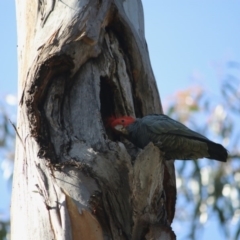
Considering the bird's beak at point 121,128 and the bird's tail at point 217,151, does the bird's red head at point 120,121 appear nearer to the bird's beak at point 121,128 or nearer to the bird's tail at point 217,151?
the bird's beak at point 121,128

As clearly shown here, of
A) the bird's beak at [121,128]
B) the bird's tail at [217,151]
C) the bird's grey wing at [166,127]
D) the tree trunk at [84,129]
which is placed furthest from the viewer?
the bird's tail at [217,151]

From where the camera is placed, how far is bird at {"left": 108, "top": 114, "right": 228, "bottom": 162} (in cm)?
384

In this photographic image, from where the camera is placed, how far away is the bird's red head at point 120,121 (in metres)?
3.79

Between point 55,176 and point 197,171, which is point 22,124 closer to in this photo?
point 55,176

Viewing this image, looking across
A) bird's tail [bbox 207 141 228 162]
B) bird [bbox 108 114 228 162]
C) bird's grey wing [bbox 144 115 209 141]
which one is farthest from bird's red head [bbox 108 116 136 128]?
bird's tail [bbox 207 141 228 162]

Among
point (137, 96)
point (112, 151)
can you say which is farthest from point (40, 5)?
point (112, 151)

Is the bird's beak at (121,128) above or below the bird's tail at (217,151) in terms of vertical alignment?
above

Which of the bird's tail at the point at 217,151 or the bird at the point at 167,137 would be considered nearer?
the bird at the point at 167,137

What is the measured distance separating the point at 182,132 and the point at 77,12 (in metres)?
1.03

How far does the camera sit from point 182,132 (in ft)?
13.3

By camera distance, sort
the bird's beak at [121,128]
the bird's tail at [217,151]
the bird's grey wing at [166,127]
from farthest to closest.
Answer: the bird's tail at [217,151] < the bird's grey wing at [166,127] < the bird's beak at [121,128]

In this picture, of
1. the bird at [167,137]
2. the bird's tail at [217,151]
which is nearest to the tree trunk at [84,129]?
the bird at [167,137]

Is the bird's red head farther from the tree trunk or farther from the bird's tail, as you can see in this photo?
the bird's tail

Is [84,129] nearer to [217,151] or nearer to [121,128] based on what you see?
[121,128]
